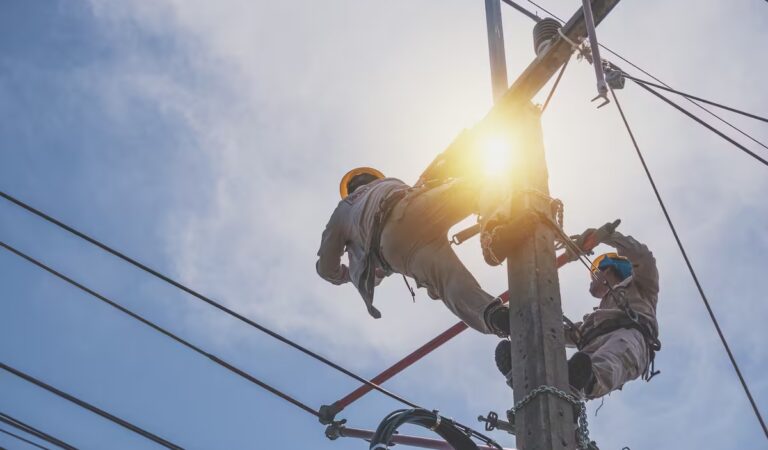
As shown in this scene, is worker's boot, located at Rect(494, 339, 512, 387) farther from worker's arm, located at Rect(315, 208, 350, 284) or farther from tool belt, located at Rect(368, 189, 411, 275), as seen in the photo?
worker's arm, located at Rect(315, 208, 350, 284)

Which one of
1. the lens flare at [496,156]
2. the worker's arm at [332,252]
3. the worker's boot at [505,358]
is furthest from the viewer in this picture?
the worker's arm at [332,252]

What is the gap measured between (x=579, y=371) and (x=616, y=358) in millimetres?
879

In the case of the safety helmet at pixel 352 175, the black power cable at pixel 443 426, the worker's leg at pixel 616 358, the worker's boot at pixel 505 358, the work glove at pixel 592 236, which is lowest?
the black power cable at pixel 443 426

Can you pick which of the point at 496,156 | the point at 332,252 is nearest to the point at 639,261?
the point at 496,156

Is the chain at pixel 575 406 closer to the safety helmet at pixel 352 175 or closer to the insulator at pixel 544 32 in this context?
the insulator at pixel 544 32

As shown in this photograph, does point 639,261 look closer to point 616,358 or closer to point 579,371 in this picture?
point 616,358

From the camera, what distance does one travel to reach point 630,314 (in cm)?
459

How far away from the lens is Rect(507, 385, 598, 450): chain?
3441 mm

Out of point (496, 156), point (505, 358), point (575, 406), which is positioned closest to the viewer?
point (575, 406)

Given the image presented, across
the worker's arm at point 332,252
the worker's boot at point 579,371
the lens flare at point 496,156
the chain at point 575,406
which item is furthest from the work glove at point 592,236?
the worker's arm at point 332,252

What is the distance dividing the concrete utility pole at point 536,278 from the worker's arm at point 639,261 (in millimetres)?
1173

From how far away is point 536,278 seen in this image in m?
3.92

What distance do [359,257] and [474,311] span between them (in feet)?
3.41

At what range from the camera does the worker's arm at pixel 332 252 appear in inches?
213
